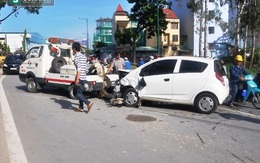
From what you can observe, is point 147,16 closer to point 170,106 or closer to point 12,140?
point 170,106

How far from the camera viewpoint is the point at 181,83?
967 centimetres

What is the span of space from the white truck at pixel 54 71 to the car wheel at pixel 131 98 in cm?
174

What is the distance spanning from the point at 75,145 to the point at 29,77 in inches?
334

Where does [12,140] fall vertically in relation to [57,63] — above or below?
below

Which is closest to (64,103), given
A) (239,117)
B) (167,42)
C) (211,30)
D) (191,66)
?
(191,66)

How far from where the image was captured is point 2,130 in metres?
7.30

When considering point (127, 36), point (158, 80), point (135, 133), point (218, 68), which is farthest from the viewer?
point (127, 36)

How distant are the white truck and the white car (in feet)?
6.04

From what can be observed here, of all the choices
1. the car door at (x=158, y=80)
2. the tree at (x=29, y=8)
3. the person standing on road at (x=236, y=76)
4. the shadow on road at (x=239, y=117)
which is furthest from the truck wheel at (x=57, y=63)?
the tree at (x=29, y=8)

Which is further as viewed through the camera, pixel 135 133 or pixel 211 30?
pixel 211 30

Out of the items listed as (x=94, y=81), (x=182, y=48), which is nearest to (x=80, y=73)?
(x=94, y=81)

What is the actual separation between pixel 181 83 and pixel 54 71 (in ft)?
18.3

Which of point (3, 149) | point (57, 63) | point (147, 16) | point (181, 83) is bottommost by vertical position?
point (3, 149)

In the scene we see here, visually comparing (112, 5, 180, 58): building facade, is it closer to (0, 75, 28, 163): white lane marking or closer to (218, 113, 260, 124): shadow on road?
(218, 113, 260, 124): shadow on road
